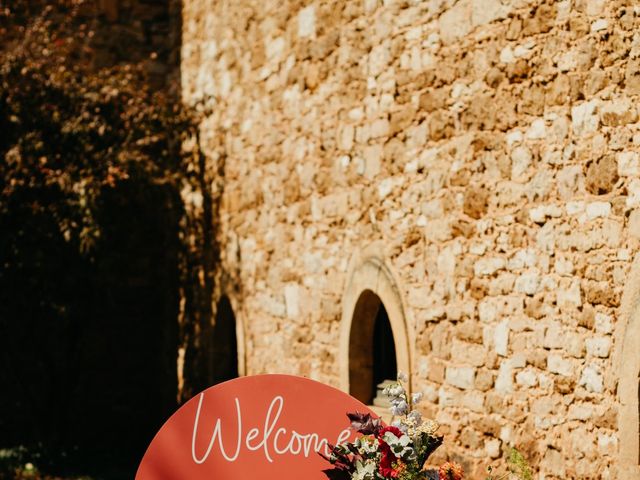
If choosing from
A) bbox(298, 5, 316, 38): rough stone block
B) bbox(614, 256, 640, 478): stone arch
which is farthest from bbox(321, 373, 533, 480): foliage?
bbox(298, 5, 316, 38): rough stone block

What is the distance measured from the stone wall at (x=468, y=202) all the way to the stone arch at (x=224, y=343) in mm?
854

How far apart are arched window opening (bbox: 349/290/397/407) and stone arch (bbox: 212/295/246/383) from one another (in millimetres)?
2452

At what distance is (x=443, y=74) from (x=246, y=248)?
10.2 feet

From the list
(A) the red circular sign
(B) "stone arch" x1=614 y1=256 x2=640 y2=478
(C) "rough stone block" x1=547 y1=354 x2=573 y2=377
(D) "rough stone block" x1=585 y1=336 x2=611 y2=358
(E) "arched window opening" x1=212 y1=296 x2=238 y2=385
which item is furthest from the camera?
(E) "arched window opening" x1=212 y1=296 x2=238 y2=385

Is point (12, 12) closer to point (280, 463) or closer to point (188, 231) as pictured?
point (188, 231)

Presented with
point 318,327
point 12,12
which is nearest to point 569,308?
point 318,327

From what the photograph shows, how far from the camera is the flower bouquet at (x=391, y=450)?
2867 millimetres

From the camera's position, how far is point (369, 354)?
6.39 m

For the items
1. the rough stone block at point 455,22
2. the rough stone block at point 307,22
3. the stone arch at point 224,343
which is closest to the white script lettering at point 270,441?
the rough stone block at point 455,22

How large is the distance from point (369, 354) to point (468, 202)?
160 cm

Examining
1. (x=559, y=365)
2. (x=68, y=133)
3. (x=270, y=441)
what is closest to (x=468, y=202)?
(x=559, y=365)

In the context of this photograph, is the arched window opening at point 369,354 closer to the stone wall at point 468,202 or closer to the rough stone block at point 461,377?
the stone wall at point 468,202

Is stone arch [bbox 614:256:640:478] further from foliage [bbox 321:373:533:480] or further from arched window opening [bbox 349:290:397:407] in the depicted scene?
arched window opening [bbox 349:290:397:407]

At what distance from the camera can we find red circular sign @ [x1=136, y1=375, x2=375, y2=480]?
10.3 ft
